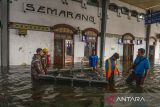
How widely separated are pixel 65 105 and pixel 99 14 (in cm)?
1677

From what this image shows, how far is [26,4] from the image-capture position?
16.5 metres

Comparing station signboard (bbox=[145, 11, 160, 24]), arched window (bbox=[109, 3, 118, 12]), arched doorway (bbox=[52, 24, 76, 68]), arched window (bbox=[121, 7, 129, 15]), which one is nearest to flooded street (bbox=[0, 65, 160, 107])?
arched doorway (bbox=[52, 24, 76, 68])

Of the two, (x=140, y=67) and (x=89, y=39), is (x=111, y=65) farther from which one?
(x=89, y=39)

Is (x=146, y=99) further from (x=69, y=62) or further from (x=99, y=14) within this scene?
(x=99, y=14)

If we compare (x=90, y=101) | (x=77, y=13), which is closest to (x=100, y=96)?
(x=90, y=101)

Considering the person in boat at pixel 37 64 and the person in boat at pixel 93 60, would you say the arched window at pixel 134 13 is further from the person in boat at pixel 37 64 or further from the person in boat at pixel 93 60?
the person in boat at pixel 37 64

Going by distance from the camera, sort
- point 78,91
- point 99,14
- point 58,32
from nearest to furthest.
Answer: point 78,91 → point 58,32 → point 99,14

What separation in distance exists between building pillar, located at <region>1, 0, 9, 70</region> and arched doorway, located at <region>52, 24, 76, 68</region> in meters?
4.36

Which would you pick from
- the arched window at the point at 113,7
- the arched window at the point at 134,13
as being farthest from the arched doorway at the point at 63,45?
the arched window at the point at 134,13

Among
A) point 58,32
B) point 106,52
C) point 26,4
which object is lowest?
point 106,52

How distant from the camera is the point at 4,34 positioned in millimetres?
15375

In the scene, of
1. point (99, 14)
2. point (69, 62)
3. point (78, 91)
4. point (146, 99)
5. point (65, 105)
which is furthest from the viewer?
point (99, 14)

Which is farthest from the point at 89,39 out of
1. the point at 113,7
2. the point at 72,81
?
the point at 72,81

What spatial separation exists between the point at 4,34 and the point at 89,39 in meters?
9.21
